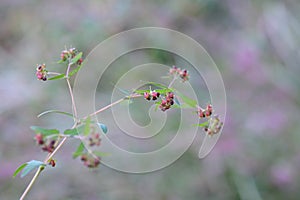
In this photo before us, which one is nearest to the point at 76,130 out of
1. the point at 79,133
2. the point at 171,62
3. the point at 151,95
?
the point at 79,133

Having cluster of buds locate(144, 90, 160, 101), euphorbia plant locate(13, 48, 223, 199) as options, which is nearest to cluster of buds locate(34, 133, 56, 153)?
euphorbia plant locate(13, 48, 223, 199)

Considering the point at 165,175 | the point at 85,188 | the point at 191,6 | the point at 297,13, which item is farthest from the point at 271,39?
the point at 85,188

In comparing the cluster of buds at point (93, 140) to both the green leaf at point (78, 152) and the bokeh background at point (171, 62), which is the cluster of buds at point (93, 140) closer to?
the green leaf at point (78, 152)

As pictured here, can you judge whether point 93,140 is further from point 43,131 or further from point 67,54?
point 67,54

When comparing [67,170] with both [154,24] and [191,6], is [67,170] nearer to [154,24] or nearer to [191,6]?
[154,24]

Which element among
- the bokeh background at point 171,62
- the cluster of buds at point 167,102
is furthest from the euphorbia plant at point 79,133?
the bokeh background at point 171,62

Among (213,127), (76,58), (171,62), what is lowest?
(213,127)
